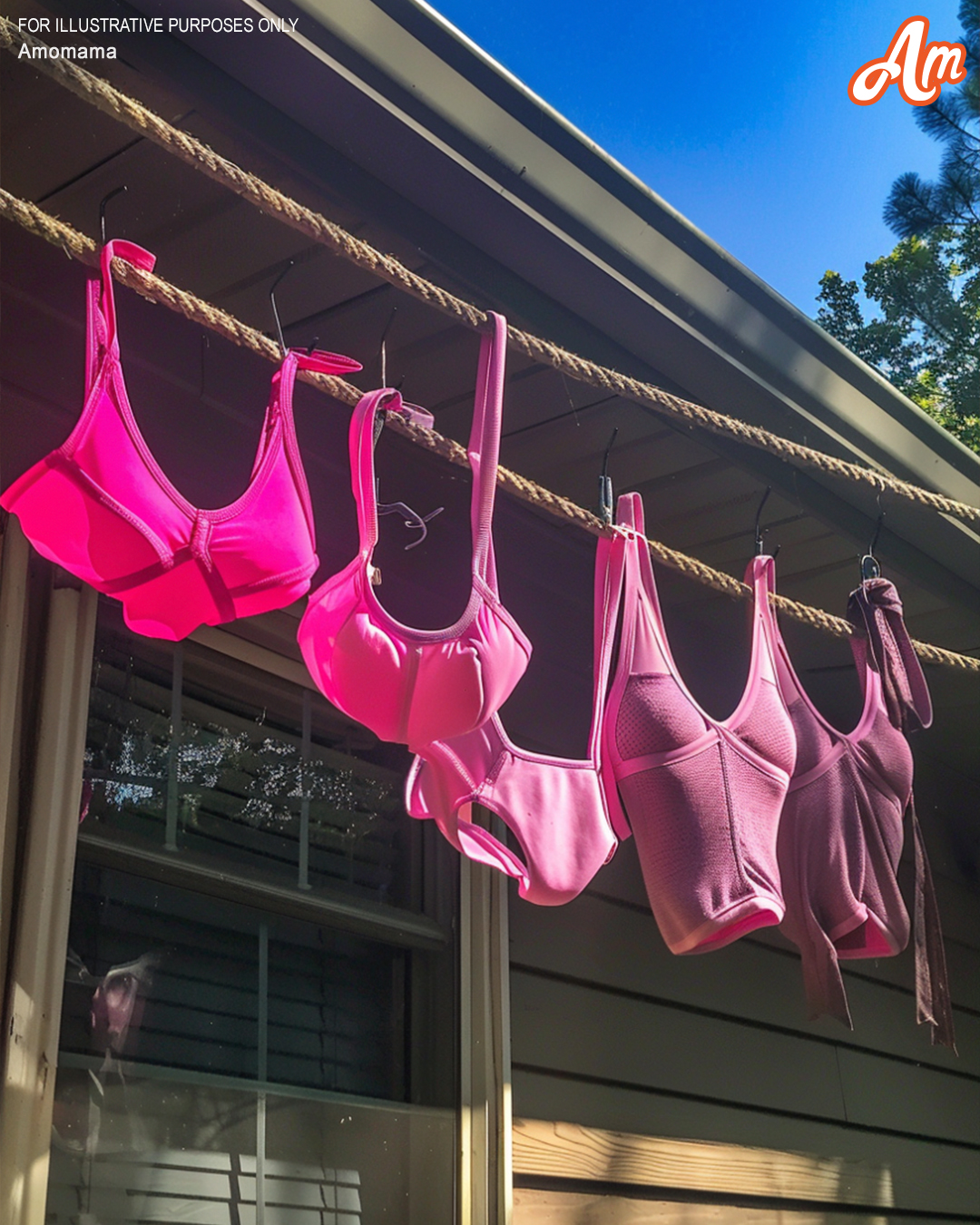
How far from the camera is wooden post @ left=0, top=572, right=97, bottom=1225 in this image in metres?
1.43

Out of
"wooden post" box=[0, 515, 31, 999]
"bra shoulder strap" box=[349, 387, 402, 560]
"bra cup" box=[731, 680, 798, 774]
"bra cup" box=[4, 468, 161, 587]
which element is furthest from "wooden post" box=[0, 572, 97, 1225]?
"bra cup" box=[731, 680, 798, 774]

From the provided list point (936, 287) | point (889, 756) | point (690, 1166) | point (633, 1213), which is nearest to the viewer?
point (889, 756)

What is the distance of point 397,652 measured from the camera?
1311 millimetres

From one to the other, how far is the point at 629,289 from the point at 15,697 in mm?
1112

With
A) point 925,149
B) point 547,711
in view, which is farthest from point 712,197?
point 547,711

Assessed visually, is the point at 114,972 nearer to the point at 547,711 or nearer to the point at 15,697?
the point at 15,697

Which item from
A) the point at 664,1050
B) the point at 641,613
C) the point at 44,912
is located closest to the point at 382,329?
the point at 641,613

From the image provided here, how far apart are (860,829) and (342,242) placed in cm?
121

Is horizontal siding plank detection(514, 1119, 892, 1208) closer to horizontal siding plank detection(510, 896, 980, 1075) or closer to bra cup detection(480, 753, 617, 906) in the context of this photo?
horizontal siding plank detection(510, 896, 980, 1075)

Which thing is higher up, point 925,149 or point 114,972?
point 925,149

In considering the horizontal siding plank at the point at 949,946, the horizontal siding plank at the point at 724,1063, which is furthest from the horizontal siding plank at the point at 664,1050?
the horizontal siding plank at the point at 949,946

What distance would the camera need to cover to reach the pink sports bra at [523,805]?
1474mm

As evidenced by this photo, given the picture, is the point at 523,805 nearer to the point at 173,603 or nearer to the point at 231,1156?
the point at 173,603

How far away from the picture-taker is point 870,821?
1873 millimetres
